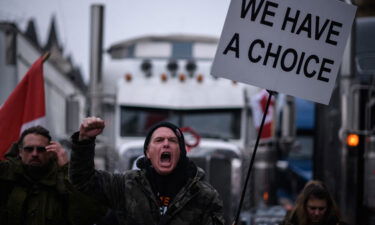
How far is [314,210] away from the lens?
226 inches

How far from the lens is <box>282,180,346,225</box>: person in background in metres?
5.72

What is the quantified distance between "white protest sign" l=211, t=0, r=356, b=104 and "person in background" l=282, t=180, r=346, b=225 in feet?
3.15

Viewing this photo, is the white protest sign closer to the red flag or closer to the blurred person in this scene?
the blurred person

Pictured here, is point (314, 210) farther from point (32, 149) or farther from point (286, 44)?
point (32, 149)

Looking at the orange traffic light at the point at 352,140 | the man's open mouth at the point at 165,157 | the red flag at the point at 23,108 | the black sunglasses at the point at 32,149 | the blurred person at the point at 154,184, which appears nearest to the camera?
the blurred person at the point at 154,184

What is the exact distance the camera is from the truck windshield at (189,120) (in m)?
11.6

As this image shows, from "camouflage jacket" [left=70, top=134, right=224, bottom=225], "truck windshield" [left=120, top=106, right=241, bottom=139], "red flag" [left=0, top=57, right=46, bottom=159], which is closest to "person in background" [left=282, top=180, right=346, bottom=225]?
"camouflage jacket" [left=70, top=134, right=224, bottom=225]

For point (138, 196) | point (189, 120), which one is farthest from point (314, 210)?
point (189, 120)

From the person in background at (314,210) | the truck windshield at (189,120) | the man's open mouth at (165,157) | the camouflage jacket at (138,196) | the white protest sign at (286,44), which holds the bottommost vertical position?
the person in background at (314,210)

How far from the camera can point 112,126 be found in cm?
1185

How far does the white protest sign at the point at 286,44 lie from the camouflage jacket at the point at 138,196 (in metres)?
0.93

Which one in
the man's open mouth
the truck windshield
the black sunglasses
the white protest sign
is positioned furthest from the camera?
the truck windshield

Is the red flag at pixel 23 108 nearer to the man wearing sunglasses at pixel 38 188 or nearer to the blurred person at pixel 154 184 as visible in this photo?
the man wearing sunglasses at pixel 38 188

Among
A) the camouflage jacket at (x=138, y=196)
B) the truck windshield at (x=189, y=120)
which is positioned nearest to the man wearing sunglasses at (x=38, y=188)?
the camouflage jacket at (x=138, y=196)
